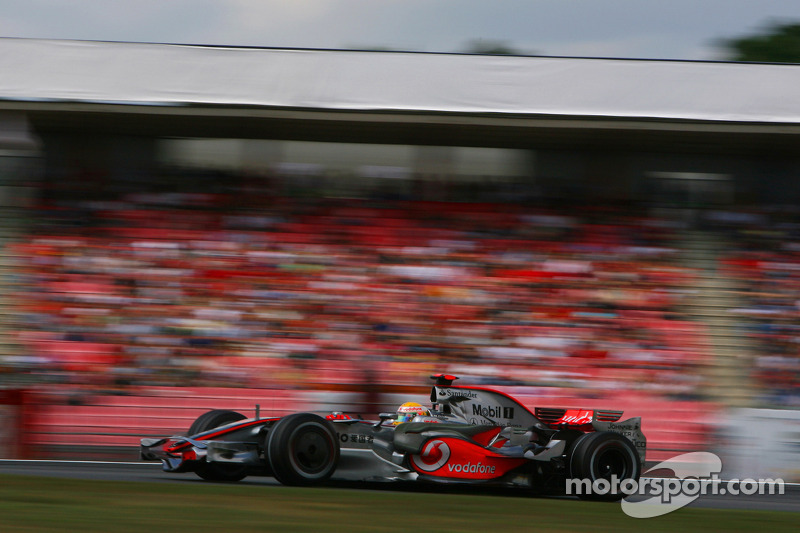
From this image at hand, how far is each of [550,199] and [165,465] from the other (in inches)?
278

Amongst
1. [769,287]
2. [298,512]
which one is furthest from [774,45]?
[298,512]

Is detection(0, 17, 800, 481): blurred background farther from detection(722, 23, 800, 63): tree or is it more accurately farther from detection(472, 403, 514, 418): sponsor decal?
detection(722, 23, 800, 63): tree

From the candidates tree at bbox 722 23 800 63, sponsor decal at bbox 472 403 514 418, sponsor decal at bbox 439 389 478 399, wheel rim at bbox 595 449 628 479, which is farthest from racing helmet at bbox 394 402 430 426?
tree at bbox 722 23 800 63

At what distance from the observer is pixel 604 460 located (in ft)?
24.0

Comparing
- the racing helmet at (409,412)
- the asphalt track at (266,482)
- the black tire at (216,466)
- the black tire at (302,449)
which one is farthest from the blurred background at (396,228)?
the black tire at (302,449)

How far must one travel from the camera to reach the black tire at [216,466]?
7.30 meters

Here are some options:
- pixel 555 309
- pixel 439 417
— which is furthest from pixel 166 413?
pixel 555 309

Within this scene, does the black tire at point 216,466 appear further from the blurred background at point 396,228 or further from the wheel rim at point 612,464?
the wheel rim at point 612,464

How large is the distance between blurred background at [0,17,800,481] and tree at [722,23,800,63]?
30376 mm

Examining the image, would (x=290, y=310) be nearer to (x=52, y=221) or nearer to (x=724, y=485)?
(x=52, y=221)

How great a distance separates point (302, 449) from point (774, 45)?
39.1 meters

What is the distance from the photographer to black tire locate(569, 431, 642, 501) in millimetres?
7211

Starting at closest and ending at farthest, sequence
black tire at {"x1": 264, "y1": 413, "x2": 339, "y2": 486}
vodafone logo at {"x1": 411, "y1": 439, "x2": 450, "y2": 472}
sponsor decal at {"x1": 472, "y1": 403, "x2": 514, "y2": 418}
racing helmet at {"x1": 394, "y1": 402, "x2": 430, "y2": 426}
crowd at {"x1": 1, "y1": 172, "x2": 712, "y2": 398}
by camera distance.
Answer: black tire at {"x1": 264, "y1": 413, "x2": 339, "y2": 486} < vodafone logo at {"x1": 411, "y1": 439, "x2": 450, "y2": 472} < racing helmet at {"x1": 394, "y1": 402, "x2": 430, "y2": 426} < sponsor decal at {"x1": 472, "y1": 403, "x2": 514, "y2": 418} < crowd at {"x1": 1, "y1": 172, "x2": 712, "y2": 398}

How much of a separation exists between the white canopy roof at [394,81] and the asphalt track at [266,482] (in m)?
5.08
